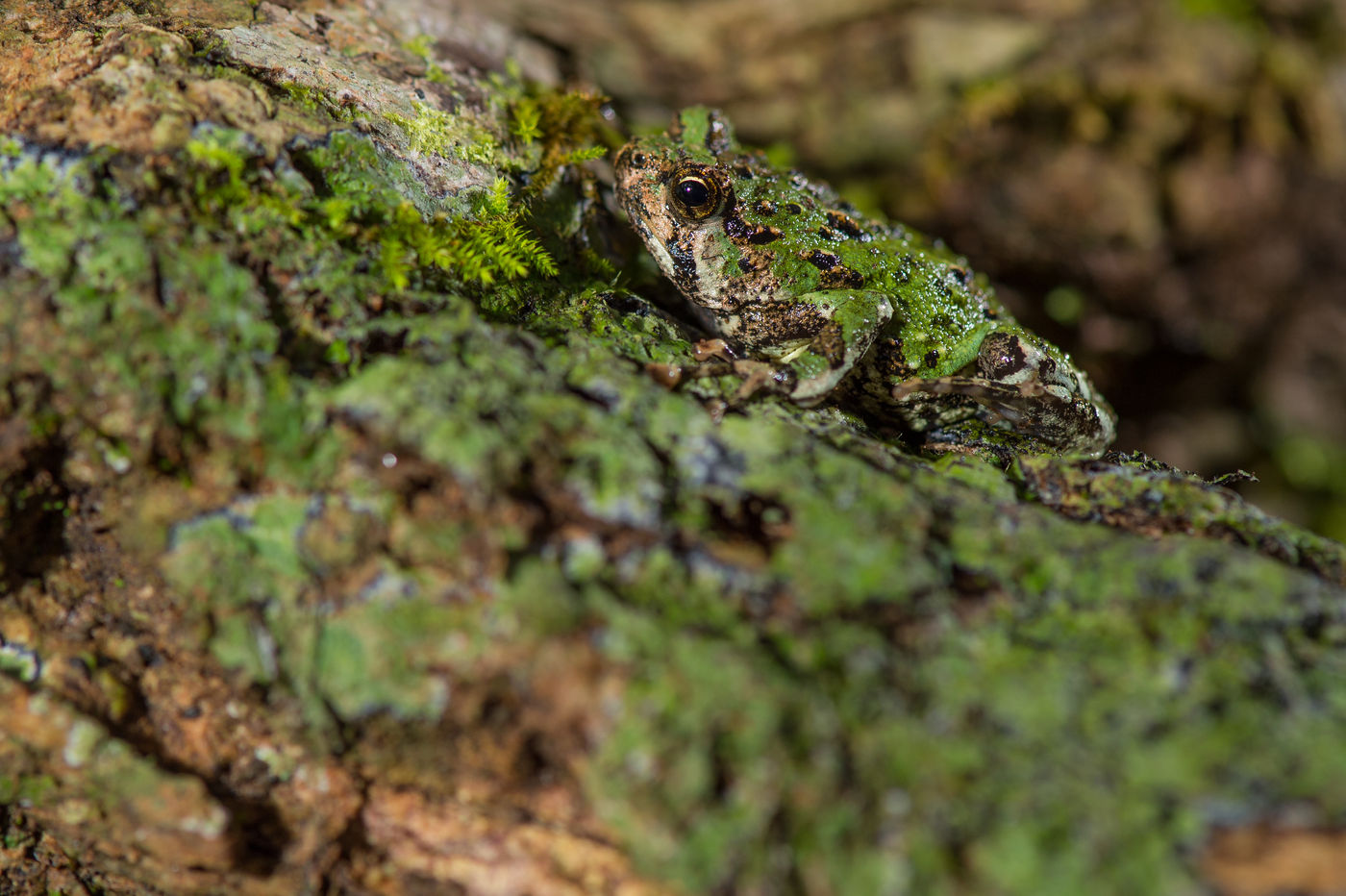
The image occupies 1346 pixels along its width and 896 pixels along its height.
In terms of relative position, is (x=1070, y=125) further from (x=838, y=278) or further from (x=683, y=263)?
(x=683, y=263)

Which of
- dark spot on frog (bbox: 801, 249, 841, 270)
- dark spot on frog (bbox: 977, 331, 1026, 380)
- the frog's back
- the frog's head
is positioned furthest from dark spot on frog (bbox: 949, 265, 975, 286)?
the frog's head

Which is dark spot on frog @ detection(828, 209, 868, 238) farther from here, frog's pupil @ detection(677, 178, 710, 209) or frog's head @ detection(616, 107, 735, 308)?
frog's pupil @ detection(677, 178, 710, 209)

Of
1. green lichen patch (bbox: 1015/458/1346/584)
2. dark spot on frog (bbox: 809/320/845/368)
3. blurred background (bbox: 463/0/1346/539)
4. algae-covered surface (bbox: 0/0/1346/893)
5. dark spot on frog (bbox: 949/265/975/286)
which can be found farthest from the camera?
blurred background (bbox: 463/0/1346/539)

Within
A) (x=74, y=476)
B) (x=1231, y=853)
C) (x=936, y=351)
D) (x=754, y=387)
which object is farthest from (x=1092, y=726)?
(x=74, y=476)

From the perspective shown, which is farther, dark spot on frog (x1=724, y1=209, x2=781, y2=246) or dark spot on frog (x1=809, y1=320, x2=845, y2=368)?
dark spot on frog (x1=724, y1=209, x2=781, y2=246)

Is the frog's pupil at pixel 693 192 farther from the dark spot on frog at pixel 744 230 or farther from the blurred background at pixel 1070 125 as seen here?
the blurred background at pixel 1070 125

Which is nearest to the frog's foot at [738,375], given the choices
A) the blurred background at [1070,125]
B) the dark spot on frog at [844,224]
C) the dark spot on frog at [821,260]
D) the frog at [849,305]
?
the frog at [849,305]

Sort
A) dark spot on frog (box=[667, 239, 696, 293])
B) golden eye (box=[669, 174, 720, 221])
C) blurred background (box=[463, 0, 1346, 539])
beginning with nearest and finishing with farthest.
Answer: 1. golden eye (box=[669, 174, 720, 221])
2. dark spot on frog (box=[667, 239, 696, 293])
3. blurred background (box=[463, 0, 1346, 539])

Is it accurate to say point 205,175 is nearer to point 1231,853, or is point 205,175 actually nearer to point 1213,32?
point 1231,853
